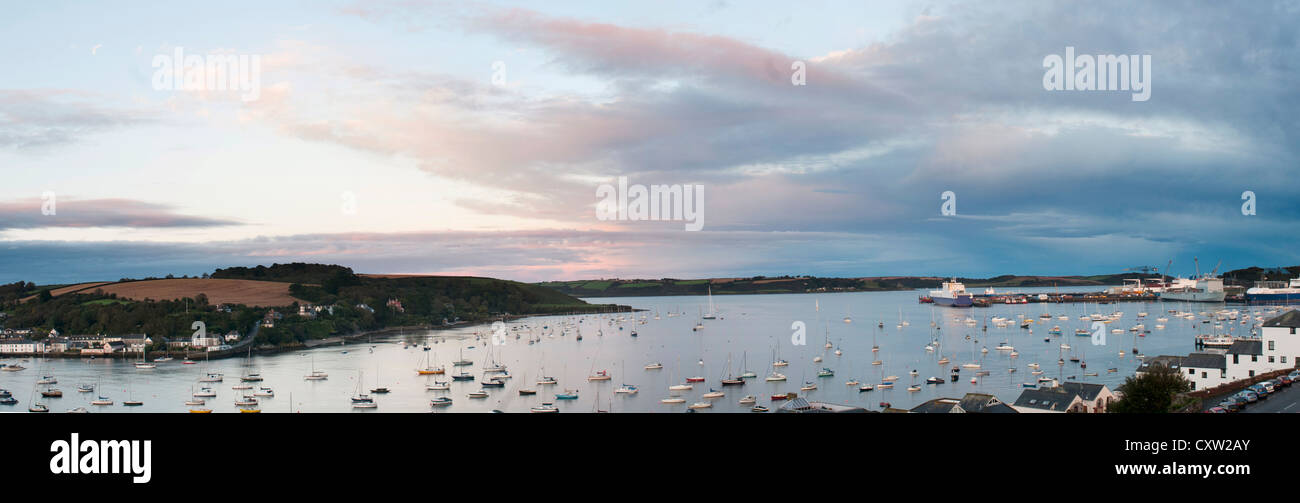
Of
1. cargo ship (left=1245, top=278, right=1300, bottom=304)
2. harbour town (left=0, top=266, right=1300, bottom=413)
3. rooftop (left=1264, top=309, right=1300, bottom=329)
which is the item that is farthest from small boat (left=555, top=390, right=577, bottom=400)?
cargo ship (left=1245, top=278, right=1300, bottom=304)

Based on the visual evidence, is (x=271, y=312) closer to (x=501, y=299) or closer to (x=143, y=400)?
(x=143, y=400)

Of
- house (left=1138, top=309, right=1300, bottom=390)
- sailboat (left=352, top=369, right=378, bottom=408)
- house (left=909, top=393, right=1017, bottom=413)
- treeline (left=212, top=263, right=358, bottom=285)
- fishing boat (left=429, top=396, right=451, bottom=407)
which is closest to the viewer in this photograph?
house (left=909, top=393, right=1017, bottom=413)

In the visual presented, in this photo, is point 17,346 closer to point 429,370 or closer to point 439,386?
point 429,370

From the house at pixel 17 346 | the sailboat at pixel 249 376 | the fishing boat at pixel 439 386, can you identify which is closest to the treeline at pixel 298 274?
the house at pixel 17 346

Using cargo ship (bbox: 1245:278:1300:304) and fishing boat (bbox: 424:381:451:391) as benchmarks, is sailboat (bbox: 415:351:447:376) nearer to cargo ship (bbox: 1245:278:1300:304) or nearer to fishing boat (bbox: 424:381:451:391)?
fishing boat (bbox: 424:381:451:391)

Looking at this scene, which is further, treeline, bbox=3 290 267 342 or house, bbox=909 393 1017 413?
treeline, bbox=3 290 267 342

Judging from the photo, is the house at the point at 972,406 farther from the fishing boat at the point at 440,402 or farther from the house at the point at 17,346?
the house at the point at 17,346

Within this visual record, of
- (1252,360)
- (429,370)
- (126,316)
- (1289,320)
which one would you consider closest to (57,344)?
(126,316)
